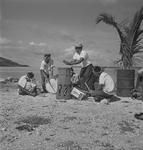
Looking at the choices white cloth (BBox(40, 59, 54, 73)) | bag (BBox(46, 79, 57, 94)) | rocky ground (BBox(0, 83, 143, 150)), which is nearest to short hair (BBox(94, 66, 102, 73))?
bag (BBox(46, 79, 57, 94))

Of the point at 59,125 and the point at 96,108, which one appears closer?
the point at 59,125

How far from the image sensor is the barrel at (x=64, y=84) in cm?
739

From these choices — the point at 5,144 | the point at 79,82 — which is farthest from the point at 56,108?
the point at 5,144

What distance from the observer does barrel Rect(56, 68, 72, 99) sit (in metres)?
7.39

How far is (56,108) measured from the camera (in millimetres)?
6000

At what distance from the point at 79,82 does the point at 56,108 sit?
2046mm

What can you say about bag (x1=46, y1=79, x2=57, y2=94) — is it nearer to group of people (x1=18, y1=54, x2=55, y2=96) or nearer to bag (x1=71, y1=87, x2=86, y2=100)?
group of people (x1=18, y1=54, x2=55, y2=96)

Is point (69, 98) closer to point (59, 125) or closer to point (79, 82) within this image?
point (79, 82)

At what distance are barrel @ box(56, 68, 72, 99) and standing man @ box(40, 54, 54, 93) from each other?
1389mm

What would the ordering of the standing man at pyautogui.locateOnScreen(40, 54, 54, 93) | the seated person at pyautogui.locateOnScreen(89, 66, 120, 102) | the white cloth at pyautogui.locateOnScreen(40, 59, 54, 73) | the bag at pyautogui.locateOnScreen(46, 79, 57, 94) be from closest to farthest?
the seated person at pyautogui.locateOnScreen(89, 66, 120, 102) < the bag at pyautogui.locateOnScreen(46, 79, 57, 94) < the standing man at pyautogui.locateOnScreen(40, 54, 54, 93) < the white cloth at pyautogui.locateOnScreen(40, 59, 54, 73)

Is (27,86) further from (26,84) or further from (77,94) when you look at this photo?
(77,94)

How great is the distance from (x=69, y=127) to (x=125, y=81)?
4.16 meters

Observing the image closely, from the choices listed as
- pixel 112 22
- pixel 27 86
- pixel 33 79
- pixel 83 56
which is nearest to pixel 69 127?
pixel 83 56

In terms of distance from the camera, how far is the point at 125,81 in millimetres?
8141
